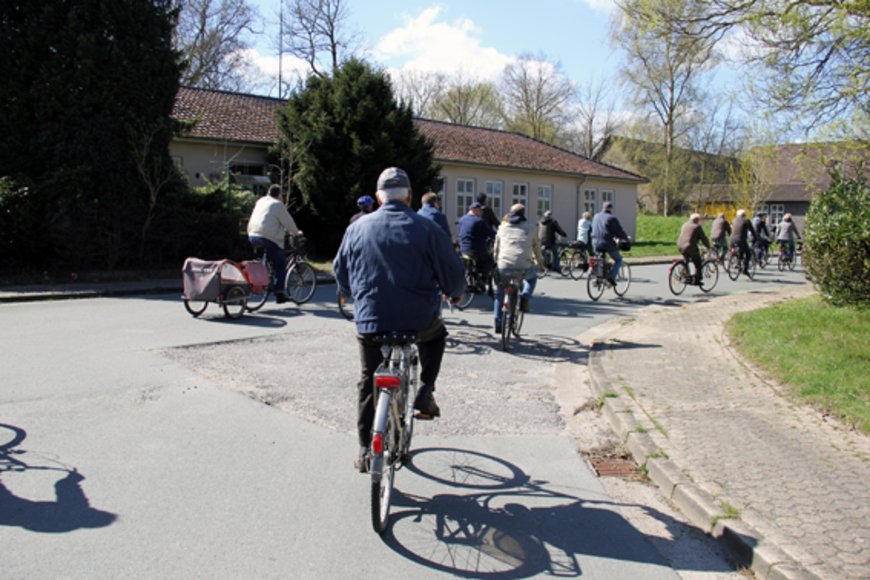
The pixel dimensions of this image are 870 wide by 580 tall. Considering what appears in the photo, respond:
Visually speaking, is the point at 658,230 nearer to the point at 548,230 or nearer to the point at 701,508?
the point at 548,230

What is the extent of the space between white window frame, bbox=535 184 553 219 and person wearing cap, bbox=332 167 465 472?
102ft

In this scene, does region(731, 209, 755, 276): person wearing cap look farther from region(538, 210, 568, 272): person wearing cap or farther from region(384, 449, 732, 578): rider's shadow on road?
region(384, 449, 732, 578): rider's shadow on road

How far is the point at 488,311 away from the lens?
12.4 metres

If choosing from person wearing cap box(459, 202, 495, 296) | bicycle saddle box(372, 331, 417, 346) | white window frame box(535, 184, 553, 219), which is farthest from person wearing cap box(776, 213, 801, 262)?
bicycle saddle box(372, 331, 417, 346)

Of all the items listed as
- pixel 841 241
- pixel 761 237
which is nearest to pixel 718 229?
pixel 761 237

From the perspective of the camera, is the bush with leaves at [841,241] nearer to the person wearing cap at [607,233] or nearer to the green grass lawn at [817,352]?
the green grass lawn at [817,352]

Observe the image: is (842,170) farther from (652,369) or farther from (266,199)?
(266,199)

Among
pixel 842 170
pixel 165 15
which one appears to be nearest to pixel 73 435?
pixel 842 170

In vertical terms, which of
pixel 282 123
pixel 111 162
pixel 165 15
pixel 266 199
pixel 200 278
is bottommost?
pixel 200 278

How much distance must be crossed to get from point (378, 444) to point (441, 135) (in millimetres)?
30464

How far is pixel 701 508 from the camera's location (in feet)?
13.5

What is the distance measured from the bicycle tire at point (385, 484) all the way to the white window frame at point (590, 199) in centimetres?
3440

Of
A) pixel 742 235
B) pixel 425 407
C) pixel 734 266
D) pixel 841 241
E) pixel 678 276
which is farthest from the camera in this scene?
pixel 734 266

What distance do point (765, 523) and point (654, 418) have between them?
205cm
